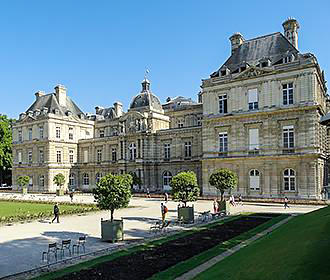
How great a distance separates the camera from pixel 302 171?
107 ft

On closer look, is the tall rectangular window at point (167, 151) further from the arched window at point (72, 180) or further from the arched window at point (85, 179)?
the arched window at point (72, 180)

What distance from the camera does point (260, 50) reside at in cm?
3809

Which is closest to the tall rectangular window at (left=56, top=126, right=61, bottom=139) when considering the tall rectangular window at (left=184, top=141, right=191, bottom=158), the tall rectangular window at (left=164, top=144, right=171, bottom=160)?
the tall rectangular window at (left=164, top=144, right=171, bottom=160)

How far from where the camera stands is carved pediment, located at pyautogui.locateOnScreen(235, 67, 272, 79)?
116 feet

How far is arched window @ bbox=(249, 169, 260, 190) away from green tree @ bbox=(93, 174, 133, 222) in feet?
71.4

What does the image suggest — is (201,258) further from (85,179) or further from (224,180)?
(85,179)

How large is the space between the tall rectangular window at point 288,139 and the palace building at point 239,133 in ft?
0.31

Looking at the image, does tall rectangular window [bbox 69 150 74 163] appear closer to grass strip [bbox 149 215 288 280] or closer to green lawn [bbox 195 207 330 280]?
grass strip [bbox 149 215 288 280]

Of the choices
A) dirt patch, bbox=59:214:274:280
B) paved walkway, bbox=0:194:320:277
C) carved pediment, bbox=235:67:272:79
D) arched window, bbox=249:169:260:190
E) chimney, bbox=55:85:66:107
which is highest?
chimney, bbox=55:85:66:107

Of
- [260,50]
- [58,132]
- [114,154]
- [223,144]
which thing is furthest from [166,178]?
[58,132]

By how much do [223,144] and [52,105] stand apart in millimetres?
34357

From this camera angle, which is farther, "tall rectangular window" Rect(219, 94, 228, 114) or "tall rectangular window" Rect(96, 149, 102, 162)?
"tall rectangular window" Rect(96, 149, 102, 162)

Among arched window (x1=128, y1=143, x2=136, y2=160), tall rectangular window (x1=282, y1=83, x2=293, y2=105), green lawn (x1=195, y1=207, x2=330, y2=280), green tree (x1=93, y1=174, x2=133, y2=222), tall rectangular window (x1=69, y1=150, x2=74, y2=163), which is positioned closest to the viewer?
green lawn (x1=195, y1=207, x2=330, y2=280)

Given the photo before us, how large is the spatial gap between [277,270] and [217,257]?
21.4 ft
